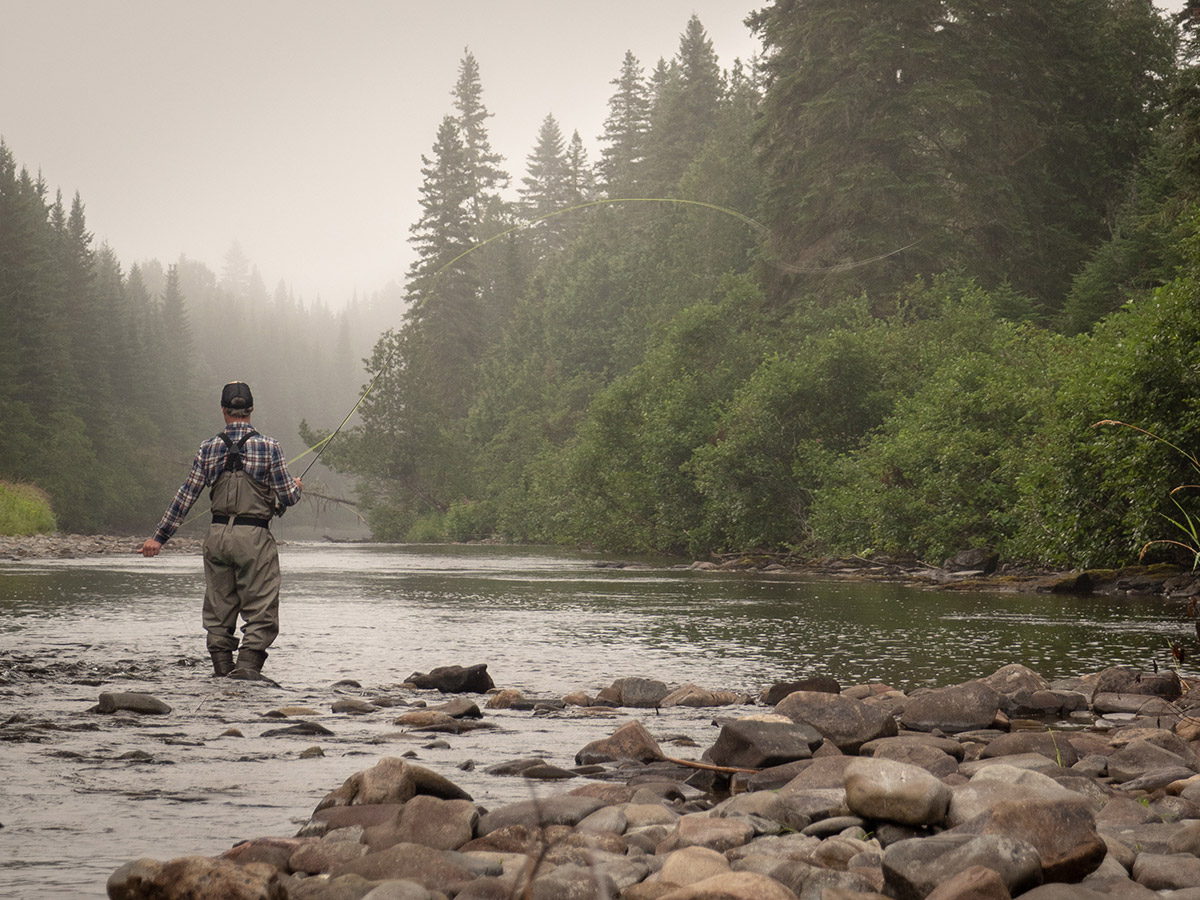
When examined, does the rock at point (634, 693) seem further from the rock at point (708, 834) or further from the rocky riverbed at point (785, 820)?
the rock at point (708, 834)

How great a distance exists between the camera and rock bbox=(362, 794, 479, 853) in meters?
3.78

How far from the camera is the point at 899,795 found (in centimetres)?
390

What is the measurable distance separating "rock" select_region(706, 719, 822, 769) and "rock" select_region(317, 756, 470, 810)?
133 centimetres

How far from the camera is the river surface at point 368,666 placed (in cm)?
431

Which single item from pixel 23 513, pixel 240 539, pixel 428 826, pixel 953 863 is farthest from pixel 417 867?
pixel 23 513

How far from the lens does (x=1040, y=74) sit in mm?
36750

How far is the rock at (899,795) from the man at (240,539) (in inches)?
202

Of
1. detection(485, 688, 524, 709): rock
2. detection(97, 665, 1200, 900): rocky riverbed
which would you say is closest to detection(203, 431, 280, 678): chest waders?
detection(485, 688, 524, 709): rock

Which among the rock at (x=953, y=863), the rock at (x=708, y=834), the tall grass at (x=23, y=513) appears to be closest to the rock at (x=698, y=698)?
the rock at (x=708, y=834)

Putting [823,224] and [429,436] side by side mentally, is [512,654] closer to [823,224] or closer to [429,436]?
[823,224]

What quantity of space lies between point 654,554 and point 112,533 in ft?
139

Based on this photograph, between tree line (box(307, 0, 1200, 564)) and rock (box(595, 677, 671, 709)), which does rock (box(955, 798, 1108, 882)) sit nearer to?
rock (box(595, 677, 671, 709))

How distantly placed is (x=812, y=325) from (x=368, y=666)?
1093 inches

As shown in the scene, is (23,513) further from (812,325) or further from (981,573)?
(981,573)
